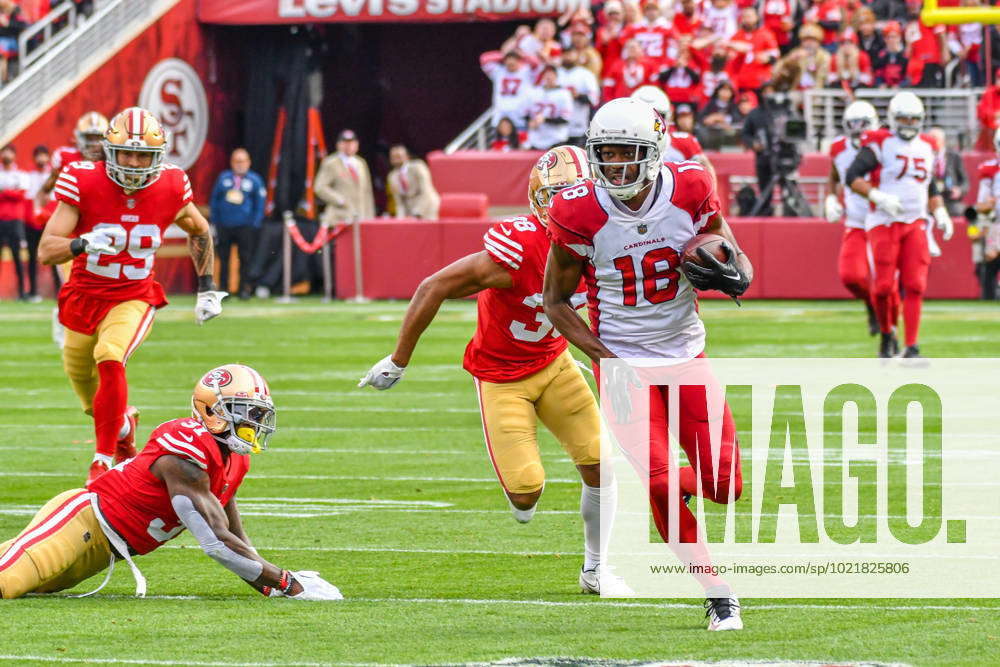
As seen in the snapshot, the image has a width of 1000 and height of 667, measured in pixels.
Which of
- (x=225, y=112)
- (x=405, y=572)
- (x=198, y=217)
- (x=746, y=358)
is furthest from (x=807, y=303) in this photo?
(x=405, y=572)

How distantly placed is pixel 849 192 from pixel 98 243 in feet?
24.4

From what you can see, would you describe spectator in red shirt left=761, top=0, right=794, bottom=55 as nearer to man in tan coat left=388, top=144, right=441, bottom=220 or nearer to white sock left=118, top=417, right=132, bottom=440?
man in tan coat left=388, top=144, right=441, bottom=220

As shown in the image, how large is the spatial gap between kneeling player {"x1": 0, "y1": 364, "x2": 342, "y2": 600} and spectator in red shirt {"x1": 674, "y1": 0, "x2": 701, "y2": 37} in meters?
16.5

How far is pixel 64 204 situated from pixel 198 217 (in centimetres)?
70

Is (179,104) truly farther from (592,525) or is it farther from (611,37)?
(592,525)

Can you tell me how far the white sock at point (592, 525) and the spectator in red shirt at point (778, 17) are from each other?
15909 mm

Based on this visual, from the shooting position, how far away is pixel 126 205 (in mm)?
8836

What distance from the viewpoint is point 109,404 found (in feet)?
28.4

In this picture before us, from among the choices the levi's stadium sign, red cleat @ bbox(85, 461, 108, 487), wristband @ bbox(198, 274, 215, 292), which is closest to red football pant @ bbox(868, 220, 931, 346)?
wristband @ bbox(198, 274, 215, 292)

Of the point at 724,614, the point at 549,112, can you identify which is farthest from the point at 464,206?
the point at 724,614

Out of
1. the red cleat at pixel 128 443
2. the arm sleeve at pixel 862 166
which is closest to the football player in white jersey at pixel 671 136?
the arm sleeve at pixel 862 166

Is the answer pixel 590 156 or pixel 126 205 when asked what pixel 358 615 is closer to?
pixel 590 156

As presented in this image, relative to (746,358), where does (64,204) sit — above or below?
above

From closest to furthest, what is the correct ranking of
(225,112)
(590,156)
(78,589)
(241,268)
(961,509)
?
(590,156)
(78,589)
(961,509)
(241,268)
(225,112)
